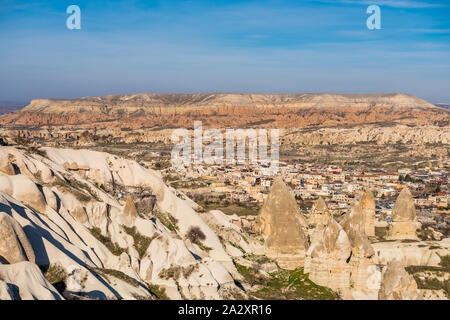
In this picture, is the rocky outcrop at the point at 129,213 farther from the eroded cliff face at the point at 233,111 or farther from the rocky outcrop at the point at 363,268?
the eroded cliff face at the point at 233,111

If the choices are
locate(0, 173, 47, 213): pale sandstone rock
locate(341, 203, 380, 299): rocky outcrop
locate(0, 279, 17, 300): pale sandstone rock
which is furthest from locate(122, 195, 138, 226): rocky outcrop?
locate(0, 279, 17, 300): pale sandstone rock

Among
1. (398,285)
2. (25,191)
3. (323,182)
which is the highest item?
(25,191)

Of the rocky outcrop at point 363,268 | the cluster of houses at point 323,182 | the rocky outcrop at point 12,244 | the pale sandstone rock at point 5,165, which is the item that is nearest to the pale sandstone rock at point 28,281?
the rocky outcrop at point 12,244

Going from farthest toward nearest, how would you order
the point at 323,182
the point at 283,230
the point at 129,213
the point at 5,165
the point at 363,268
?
the point at 323,182 < the point at 283,230 < the point at 129,213 < the point at 5,165 < the point at 363,268

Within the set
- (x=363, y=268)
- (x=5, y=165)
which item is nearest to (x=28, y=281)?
(x=5, y=165)

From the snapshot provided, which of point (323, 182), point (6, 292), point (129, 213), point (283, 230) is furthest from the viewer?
point (323, 182)

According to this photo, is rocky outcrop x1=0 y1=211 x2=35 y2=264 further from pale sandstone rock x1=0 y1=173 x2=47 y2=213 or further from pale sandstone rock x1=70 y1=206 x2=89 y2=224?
pale sandstone rock x1=70 y1=206 x2=89 y2=224

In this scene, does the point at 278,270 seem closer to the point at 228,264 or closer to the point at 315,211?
the point at 228,264

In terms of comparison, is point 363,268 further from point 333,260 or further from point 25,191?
point 25,191
